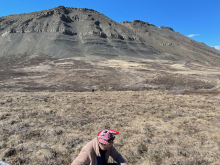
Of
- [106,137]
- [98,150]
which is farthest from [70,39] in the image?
[106,137]

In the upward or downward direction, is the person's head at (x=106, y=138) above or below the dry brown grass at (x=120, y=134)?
above

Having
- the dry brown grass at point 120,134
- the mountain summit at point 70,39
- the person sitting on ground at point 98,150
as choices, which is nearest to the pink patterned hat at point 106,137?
the person sitting on ground at point 98,150

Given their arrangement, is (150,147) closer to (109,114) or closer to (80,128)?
(80,128)

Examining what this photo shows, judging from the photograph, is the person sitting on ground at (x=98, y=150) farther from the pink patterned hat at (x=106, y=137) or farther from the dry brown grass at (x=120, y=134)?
the dry brown grass at (x=120, y=134)

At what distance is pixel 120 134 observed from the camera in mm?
8305

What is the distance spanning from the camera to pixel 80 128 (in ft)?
29.7

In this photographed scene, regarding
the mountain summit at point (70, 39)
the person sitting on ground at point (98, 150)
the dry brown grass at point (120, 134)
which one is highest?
the mountain summit at point (70, 39)

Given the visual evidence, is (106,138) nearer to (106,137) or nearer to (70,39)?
(106,137)

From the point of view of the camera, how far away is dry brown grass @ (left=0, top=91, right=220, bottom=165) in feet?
20.5

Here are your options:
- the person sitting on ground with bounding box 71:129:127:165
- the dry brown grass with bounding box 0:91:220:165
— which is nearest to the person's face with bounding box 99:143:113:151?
the person sitting on ground with bounding box 71:129:127:165

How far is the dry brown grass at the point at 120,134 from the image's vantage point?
6.26m

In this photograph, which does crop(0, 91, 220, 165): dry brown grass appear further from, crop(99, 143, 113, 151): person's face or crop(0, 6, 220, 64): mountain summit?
crop(0, 6, 220, 64): mountain summit

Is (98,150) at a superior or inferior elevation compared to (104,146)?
inferior

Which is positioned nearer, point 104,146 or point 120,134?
point 104,146
